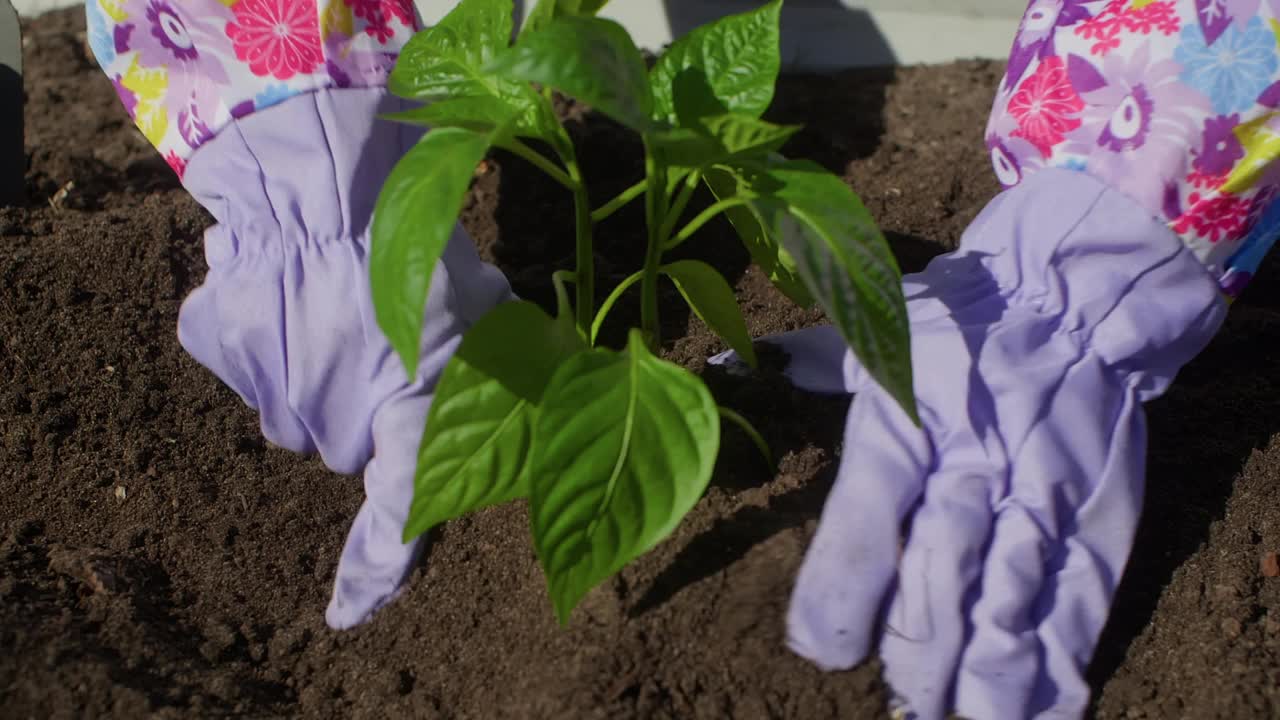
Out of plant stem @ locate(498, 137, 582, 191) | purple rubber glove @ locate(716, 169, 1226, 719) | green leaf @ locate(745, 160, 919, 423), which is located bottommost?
purple rubber glove @ locate(716, 169, 1226, 719)

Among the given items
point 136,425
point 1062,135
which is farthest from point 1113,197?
point 136,425

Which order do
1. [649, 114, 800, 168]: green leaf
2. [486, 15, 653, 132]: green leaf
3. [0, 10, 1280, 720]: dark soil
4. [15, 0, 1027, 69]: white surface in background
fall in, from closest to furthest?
[486, 15, 653, 132]: green leaf → [649, 114, 800, 168]: green leaf → [0, 10, 1280, 720]: dark soil → [15, 0, 1027, 69]: white surface in background

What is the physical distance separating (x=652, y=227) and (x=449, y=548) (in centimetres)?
44

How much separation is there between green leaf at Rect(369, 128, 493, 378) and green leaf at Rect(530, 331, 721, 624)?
0.48 feet

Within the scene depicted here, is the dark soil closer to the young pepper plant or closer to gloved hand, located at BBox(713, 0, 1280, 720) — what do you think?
gloved hand, located at BBox(713, 0, 1280, 720)

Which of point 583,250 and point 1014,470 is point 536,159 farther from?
point 1014,470

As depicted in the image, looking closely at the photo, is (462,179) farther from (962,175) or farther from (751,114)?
(962,175)

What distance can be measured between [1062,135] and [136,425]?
1.20m

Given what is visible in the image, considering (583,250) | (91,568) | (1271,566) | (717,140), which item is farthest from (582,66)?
(1271,566)

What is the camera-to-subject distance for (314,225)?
1.25 m

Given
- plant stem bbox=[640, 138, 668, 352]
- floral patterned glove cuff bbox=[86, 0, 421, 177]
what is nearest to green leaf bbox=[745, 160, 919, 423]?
plant stem bbox=[640, 138, 668, 352]

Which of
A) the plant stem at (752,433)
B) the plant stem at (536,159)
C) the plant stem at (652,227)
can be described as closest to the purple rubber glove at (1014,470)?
the plant stem at (752,433)

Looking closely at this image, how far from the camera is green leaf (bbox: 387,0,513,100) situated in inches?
41.8

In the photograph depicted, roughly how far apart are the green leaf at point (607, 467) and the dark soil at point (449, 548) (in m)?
0.15
